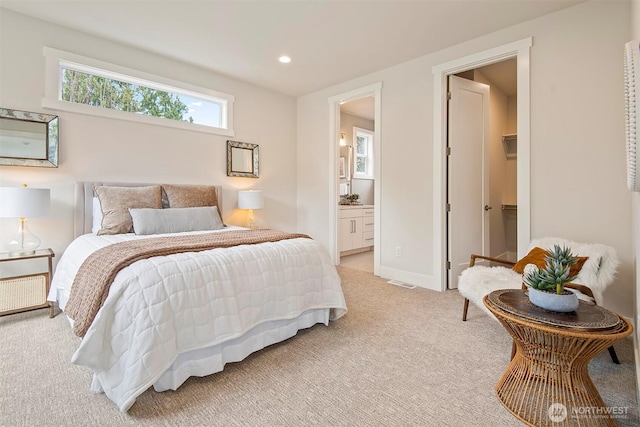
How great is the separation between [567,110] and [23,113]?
485cm

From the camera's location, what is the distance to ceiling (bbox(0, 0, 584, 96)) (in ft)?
8.61

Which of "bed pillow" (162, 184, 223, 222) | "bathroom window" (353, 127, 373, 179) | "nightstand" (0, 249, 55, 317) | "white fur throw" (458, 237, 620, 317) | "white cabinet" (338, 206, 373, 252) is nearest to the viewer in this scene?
"white fur throw" (458, 237, 620, 317)

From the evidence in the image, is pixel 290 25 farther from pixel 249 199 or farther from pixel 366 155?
pixel 366 155

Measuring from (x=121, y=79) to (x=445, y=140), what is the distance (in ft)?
12.1

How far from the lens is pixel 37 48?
2861 millimetres

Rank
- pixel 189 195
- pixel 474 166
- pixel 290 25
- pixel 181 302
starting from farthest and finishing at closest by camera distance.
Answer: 1. pixel 474 166
2. pixel 189 195
3. pixel 290 25
4. pixel 181 302

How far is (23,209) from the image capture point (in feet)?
8.01

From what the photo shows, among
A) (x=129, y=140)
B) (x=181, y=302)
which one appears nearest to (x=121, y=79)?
(x=129, y=140)

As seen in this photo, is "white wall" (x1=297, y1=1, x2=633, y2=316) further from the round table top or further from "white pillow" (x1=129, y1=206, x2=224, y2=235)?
"white pillow" (x1=129, y1=206, x2=224, y2=235)

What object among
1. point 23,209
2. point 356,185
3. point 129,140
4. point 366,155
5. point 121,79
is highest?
point 121,79

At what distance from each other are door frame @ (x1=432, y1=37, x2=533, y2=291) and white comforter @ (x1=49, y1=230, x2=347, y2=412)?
171 centimetres

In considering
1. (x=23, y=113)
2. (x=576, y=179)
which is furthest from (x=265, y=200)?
(x=576, y=179)

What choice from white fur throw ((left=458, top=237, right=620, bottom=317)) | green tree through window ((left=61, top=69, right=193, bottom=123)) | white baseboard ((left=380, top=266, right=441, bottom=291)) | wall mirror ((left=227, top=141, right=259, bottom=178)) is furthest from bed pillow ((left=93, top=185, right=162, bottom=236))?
white fur throw ((left=458, top=237, right=620, bottom=317))

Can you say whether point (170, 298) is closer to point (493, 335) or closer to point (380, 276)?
point (493, 335)
